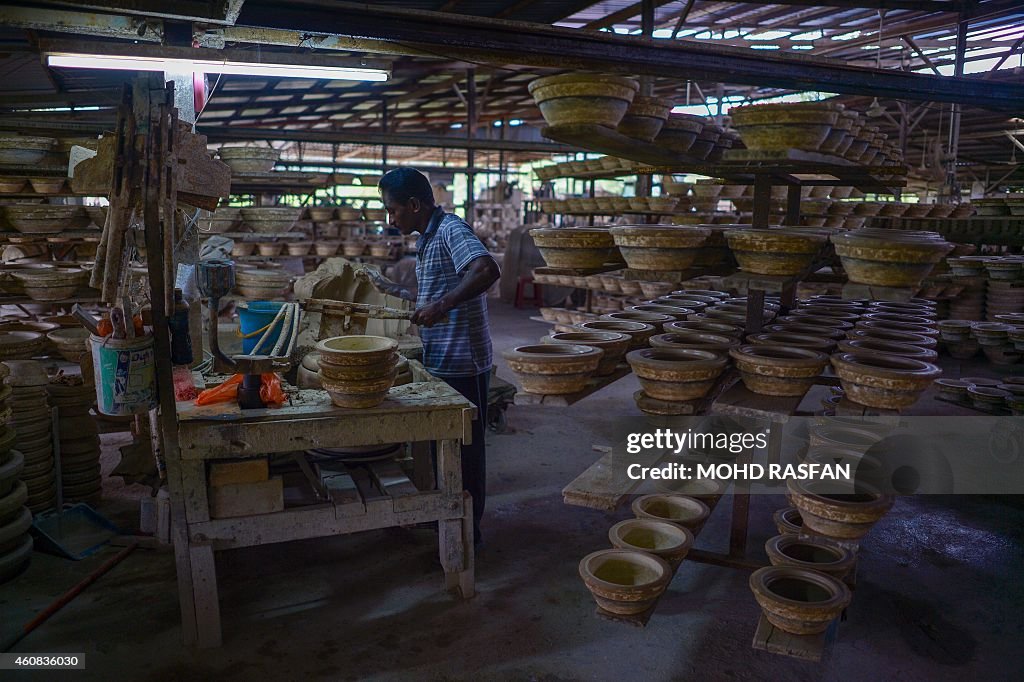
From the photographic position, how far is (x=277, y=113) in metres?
14.3

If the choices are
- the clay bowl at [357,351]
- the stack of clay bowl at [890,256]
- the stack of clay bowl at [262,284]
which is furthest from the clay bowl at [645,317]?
the stack of clay bowl at [262,284]

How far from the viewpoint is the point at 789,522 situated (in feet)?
10.2

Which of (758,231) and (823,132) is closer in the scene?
(823,132)

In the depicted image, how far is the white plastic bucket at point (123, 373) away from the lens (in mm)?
2549

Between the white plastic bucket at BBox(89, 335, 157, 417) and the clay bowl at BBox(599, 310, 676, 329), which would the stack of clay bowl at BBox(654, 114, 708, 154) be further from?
the white plastic bucket at BBox(89, 335, 157, 417)

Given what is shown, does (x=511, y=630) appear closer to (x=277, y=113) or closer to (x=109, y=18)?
(x=109, y=18)

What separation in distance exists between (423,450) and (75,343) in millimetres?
3552

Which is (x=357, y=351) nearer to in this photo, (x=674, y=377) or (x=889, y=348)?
(x=674, y=377)

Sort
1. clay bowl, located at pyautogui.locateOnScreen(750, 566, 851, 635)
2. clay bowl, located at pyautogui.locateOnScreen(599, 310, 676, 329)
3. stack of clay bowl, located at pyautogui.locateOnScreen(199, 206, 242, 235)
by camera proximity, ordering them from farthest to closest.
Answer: stack of clay bowl, located at pyautogui.locateOnScreen(199, 206, 242, 235), clay bowl, located at pyautogui.locateOnScreen(599, 310, 676, 329), clay bowl, located at pyautogui.locateOnScreen(750, 566, 851, 635)

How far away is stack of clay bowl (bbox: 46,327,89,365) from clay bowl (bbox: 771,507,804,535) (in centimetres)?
513

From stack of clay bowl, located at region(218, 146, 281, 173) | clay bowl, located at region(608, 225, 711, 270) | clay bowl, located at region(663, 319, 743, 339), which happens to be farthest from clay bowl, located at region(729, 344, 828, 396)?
stack of clay bowl, located at region(218, 146, 281, 173)

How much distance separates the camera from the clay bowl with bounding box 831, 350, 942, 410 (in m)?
2.69

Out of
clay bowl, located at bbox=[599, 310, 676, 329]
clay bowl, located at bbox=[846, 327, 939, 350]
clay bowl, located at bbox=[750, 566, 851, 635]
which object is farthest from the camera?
clay bowl, located at bbox=[599, 310, 676, 329]

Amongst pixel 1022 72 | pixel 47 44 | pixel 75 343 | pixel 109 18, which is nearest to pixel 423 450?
pixel 109 18
